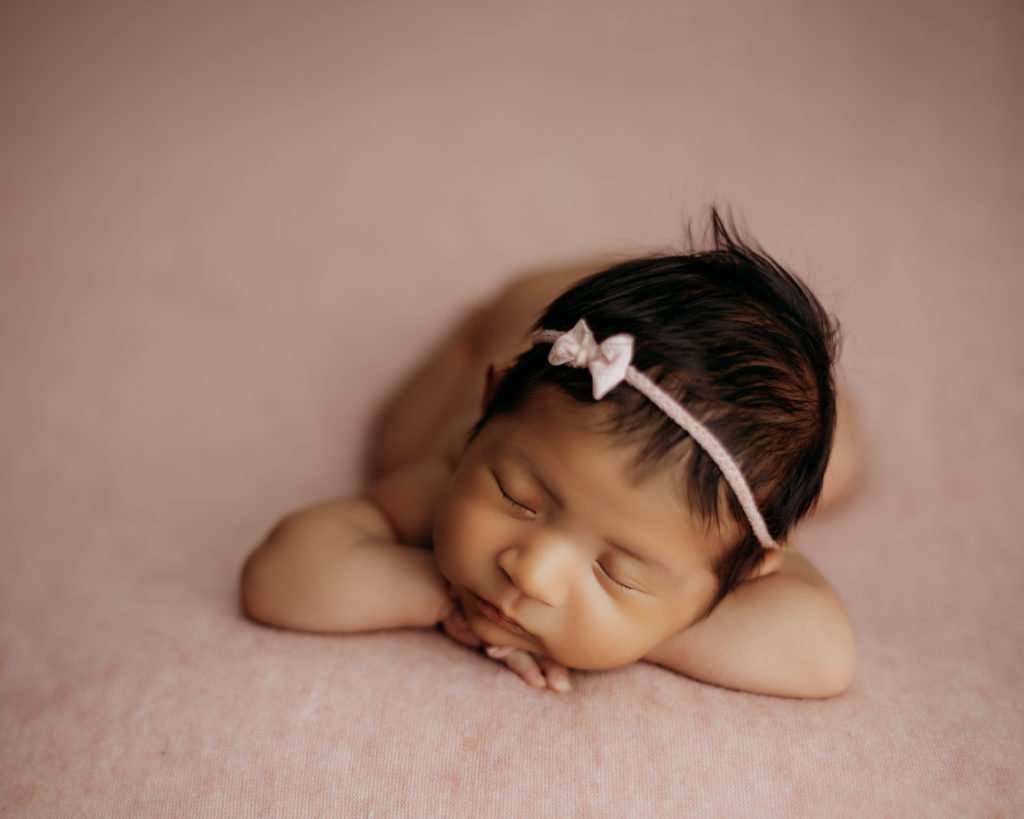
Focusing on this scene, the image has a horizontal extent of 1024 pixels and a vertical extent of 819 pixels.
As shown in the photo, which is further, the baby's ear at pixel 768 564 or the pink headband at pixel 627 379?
the baby's ear at pixel 768 564

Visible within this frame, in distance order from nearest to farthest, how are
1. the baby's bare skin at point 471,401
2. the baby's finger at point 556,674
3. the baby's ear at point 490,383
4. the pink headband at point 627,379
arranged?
the pink headband at point 627,379
the baby's finger at point 556,674
the baby's ear at point 490,383
the baby's bare skin at point 471,401

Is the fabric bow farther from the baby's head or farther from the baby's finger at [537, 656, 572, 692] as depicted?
the baby's finger at [537, 656, 572, 692]

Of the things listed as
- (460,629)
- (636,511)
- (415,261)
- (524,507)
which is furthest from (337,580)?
(415,261)

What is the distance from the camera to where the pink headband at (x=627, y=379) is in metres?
0.89

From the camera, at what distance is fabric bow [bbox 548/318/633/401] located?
35.0 inches

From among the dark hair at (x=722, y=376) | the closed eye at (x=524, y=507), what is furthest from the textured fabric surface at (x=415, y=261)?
the dark hair at (x=722, y=376)

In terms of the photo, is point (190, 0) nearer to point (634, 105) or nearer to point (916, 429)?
point (634, 105)

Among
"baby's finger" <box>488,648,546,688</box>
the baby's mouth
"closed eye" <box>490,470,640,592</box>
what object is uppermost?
"closed eye" <box>490,470,640,592</box>

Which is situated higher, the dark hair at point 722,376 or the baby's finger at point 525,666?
the dark hair at point 722,376

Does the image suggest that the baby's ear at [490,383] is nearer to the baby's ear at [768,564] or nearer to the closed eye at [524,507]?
the closed eye at [524,507]

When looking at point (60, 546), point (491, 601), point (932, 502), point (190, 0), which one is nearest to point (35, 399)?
point (60, 546)

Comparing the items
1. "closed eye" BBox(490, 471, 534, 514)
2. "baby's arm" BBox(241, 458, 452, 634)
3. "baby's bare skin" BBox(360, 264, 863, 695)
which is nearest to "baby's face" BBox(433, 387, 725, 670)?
"closed eye" BBox(490, 471, 534, 514)

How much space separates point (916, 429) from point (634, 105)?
70 centimetres

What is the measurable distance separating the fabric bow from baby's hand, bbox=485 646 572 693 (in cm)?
30
